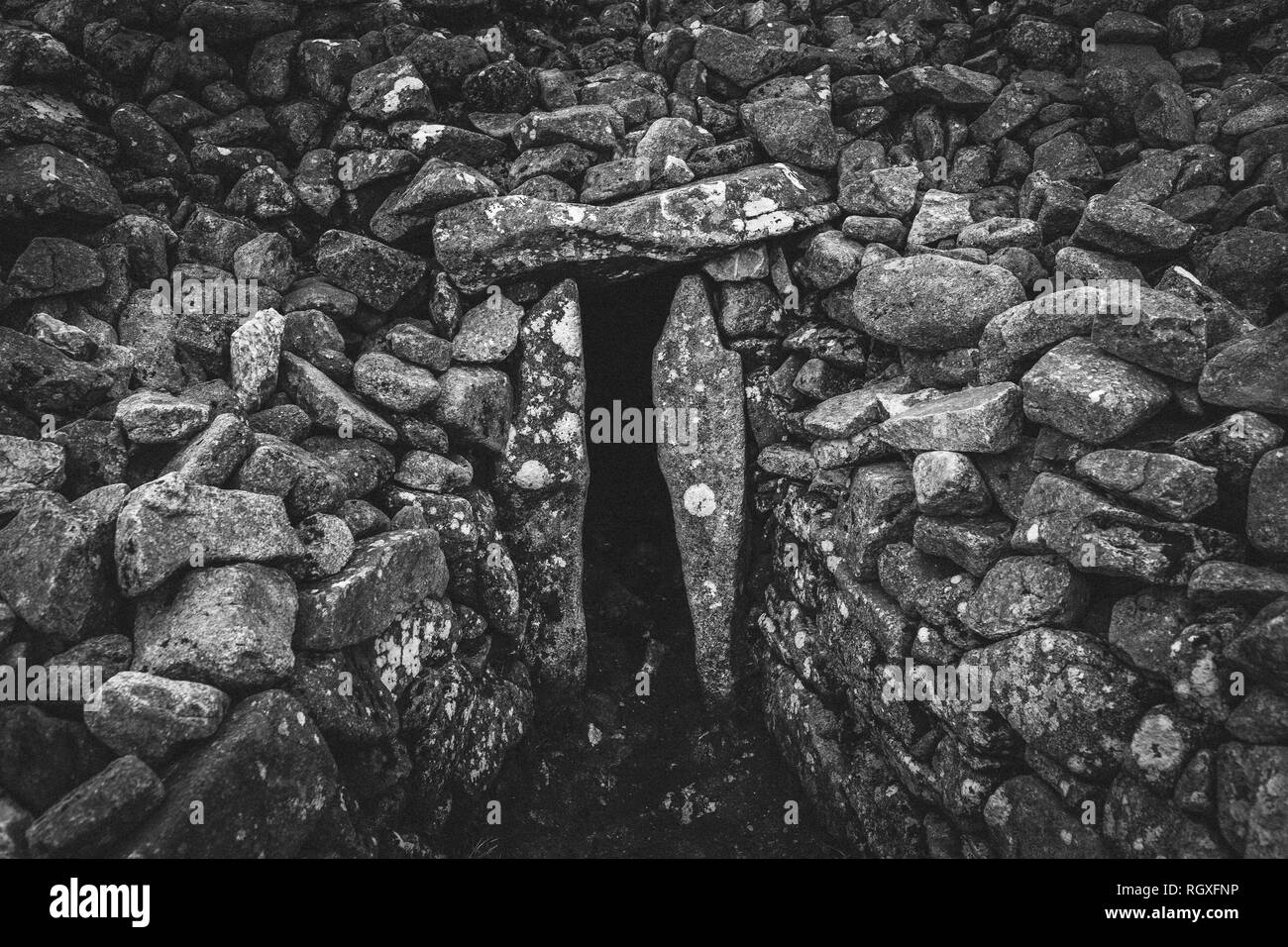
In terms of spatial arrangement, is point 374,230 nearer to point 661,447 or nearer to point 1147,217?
point 661,447

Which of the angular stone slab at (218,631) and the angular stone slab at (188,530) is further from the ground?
the angular stone slab at (188,530)

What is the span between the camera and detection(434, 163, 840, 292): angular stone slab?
8.50m

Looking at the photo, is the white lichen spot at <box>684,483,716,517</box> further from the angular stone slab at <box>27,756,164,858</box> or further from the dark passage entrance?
the angular stone slab at <box>27,756,164,858</box>

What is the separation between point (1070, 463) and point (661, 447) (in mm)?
4366

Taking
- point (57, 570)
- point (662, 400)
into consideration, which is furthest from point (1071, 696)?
point (57, 570)

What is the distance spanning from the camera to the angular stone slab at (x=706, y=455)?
924 cm

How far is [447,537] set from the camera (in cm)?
783

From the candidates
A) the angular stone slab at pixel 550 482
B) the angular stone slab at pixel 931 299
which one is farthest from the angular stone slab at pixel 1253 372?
the angular stone slab at pixel 550 482

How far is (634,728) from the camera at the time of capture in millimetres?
9297

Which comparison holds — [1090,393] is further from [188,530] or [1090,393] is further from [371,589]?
[188,530]

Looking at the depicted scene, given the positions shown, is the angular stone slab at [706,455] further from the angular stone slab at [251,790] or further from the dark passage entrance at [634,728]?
the angular stone slab at [251,790]

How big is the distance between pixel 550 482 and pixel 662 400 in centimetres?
159

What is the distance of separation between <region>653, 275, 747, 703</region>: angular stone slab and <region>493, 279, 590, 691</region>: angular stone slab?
1.05 m

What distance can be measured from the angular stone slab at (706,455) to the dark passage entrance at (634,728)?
0.61 metres
